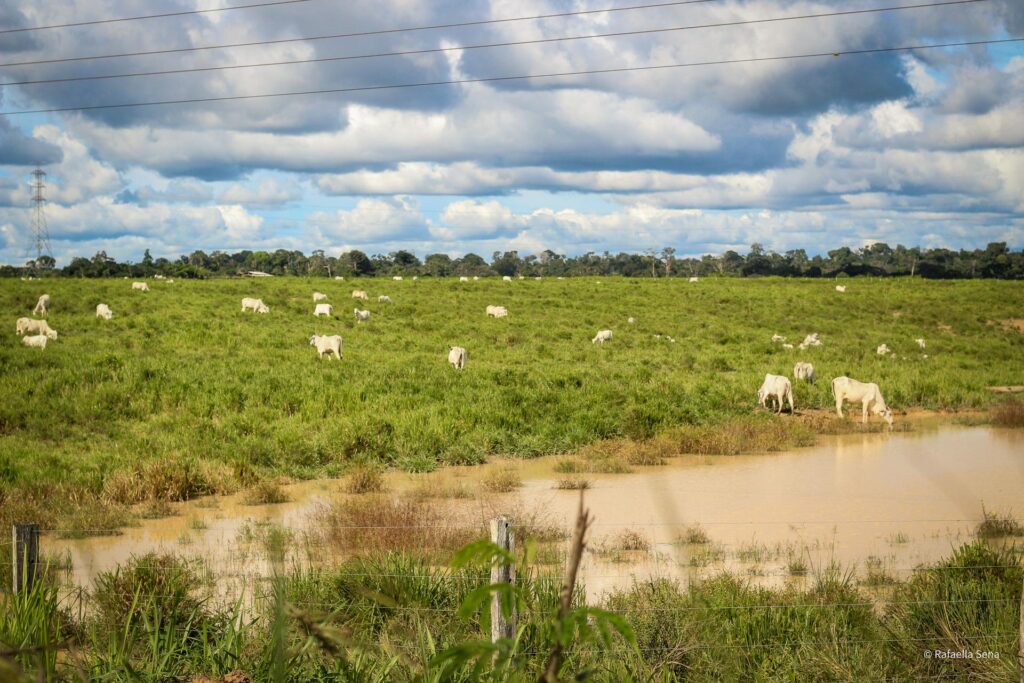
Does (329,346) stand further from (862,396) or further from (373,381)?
(862,396)

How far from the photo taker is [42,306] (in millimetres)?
31766

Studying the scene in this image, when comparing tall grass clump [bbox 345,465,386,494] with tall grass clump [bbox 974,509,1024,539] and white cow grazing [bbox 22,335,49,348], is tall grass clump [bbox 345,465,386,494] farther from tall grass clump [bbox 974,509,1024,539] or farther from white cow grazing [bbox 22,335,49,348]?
white cow grazing [bbox 22,335,49,348]

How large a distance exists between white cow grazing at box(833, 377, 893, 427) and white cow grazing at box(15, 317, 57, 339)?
21.7 meters

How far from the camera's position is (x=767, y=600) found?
7199 mm

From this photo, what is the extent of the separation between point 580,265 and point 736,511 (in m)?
108

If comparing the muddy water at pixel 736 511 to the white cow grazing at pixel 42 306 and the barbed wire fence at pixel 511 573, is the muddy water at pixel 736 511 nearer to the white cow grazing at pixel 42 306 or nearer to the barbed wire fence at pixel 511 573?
the barbed wire fence at pixel 511 573

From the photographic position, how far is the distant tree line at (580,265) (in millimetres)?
71188

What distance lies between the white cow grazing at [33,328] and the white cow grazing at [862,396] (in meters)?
21.7

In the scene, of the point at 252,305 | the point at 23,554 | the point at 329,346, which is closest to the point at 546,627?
the point at 23,554

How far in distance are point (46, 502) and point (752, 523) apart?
9429mm

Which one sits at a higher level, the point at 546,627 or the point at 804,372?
the point at 546,627

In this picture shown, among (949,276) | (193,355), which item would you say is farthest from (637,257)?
(193,355)

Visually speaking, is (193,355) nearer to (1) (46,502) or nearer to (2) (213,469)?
(2) (213,469)

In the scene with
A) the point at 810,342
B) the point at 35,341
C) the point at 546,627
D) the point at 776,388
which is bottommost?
the point at 776,388
